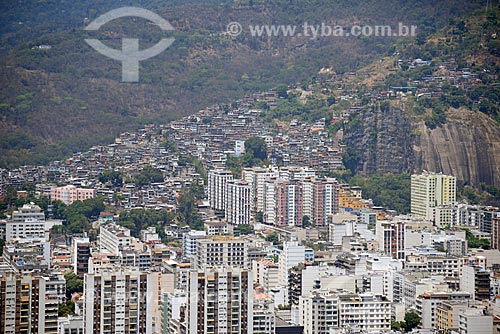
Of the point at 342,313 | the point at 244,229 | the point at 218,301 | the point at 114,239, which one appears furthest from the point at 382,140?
the point at 218,301

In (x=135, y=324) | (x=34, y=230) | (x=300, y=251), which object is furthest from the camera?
(x=34, y=230)

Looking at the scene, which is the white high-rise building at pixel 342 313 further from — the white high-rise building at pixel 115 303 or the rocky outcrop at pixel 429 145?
the rocky outcrop at pixel 429 145

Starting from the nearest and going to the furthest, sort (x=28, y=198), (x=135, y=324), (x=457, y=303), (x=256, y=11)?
(x=135, y=324) → (x=457, y=303) → (x=28, y=198) → (x=256, y=11)

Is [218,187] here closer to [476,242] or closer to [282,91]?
[476,242]

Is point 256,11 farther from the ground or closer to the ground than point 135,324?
farther from the ground

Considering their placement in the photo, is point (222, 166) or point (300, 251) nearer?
point (300, 251)

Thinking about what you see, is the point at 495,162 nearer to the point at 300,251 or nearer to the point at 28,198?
the point at 28,198

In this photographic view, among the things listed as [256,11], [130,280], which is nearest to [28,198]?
[130,280]
